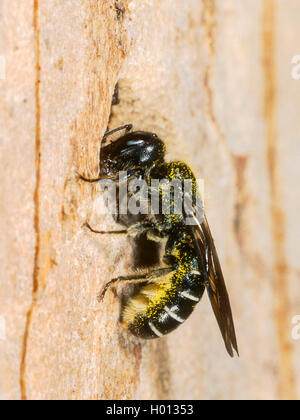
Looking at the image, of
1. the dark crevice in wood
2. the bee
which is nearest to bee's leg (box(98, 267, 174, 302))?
the bee

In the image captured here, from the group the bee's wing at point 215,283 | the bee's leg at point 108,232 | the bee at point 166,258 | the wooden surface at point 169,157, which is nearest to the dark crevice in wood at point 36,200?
the wooden surface at point 169,157

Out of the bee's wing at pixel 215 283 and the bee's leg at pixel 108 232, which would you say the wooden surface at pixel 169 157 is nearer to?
the bee's leg at pixel 108 232

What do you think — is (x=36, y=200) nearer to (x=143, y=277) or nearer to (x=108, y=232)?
(x=108, y=232)

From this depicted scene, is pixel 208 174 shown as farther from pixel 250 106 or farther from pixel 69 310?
pixel 69 310
